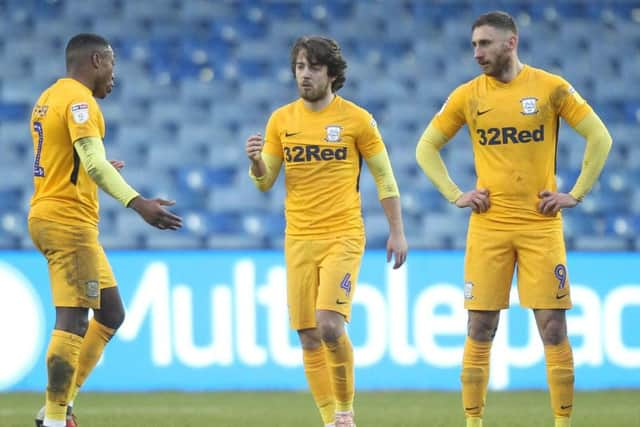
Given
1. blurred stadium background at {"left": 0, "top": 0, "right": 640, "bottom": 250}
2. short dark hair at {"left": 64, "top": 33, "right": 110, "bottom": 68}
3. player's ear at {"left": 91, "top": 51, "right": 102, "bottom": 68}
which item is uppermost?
blurred stadium background at {"left": 0, "top": 0, "right": 640, "bottom": 250}

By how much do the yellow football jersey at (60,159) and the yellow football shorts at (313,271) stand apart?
109cm

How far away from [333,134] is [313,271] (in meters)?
0.71

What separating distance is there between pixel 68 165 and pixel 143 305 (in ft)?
12.5

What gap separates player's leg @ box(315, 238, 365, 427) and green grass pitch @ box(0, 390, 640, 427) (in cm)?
89

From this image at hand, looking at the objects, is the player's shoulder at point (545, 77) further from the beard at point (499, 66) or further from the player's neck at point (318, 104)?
the player's neck at point (318, 104)

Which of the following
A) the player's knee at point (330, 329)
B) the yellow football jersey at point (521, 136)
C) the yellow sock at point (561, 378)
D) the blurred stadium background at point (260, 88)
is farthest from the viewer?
the blurred stadium background at point (260, 88)

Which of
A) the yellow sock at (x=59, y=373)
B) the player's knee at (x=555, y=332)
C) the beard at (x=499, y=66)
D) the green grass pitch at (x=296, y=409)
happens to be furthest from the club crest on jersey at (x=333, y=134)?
the green grass pitch at (x=296, y=409)

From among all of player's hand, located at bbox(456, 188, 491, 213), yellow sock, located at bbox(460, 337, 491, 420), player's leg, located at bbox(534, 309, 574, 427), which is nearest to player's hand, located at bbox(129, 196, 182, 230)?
player's hand, located at bbox(456, 188, 491, 213)

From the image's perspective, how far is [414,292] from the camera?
10016 mm

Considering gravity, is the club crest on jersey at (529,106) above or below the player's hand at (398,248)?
above

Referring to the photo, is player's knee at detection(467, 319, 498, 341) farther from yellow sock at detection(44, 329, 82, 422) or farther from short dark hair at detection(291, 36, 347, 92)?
yellow sock at detection(44, 329, 82, 422)

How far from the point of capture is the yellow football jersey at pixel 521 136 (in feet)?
20.3

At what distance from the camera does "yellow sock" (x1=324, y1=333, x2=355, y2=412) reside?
21.4 ft

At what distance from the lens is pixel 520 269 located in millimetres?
6238
